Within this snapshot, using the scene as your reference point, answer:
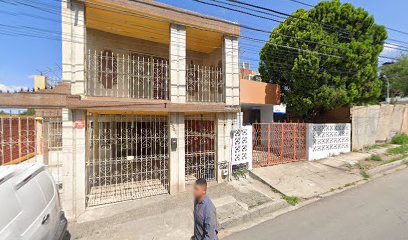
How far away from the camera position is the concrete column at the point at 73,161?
4871 mm

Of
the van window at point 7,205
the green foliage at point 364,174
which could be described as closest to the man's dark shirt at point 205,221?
the van window at point 7,205

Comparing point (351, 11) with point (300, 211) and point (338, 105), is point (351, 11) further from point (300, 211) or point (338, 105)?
point (300, 211)

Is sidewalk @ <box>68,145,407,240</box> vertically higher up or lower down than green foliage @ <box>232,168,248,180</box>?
lower down

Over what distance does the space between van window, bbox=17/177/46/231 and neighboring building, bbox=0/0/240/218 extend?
2245 mm

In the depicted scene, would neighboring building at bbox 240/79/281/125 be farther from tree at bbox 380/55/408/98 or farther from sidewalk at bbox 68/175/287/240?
tree at bbox 380/55/408/98

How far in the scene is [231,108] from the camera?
6.75 metres

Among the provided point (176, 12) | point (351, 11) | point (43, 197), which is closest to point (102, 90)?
point (176, 12)

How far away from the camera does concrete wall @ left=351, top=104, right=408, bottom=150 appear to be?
10734 mm

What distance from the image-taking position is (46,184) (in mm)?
3180

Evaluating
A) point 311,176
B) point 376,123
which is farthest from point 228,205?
point 376,123

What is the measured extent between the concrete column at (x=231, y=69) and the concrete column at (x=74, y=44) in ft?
13.4

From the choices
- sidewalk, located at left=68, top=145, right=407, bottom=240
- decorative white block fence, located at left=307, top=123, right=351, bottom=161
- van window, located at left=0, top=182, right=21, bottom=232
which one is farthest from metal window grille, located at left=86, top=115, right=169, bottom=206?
decorative white block fence, located at left=307, top=123, right=351, bottom=161

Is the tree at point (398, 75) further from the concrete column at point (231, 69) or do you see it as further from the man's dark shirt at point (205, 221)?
the man's dark shirt at point (205, 221)

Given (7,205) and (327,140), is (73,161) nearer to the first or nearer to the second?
(7,205)
